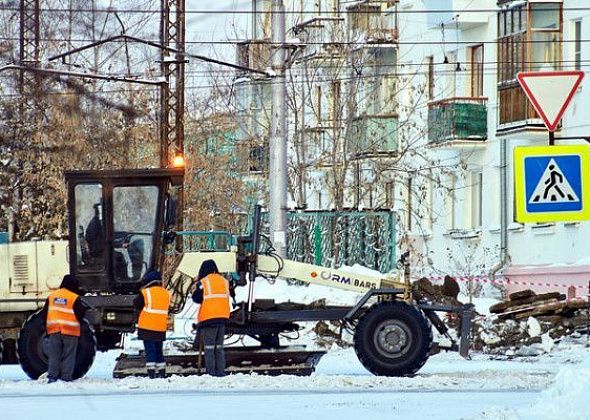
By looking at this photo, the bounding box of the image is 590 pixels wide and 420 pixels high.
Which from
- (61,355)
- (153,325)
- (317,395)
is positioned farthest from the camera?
(61,355)

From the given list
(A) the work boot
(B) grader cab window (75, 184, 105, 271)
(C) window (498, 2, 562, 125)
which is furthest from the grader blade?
(C) window (498, 2, 562, 125)

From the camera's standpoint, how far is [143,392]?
20.5 meters

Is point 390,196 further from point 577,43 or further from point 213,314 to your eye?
point 213,314

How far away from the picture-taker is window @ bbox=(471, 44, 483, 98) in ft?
145

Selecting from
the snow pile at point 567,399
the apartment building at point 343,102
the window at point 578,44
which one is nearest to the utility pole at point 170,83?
the apartment building at point 343,102

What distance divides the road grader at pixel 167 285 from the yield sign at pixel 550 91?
642cm

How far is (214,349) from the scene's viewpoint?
22578 millimetres

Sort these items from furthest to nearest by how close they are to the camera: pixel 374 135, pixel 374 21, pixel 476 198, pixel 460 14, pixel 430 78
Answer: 1. pixel 374 21
2. pixel 430 78
3. pixel 374 135
4. pixel 476 198
5. pixel 460 14

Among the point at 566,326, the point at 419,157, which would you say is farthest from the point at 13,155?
the point at 566,326

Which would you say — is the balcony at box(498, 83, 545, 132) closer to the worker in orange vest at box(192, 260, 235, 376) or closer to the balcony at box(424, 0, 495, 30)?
the balcony at box(424, 0, 495, 30)

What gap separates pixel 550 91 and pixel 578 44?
867 inches

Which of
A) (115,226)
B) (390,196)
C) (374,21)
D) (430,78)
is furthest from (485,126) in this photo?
(115,226)

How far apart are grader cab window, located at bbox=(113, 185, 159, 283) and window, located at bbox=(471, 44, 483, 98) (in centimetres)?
2139

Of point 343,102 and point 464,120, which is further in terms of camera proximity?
point 343,102
